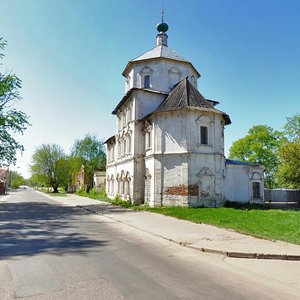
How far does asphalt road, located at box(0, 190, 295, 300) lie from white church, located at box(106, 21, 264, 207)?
12173 mm

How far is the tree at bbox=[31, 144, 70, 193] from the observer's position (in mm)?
62688

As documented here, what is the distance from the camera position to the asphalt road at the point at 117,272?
523 cm

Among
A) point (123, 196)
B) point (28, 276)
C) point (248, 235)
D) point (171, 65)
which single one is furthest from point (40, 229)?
point (171, 65)

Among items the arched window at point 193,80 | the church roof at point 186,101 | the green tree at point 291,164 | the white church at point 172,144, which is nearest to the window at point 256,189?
the white church at point 172,144

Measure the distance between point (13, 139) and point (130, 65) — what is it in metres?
13.6

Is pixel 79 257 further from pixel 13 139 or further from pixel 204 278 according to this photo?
pixel 13 139

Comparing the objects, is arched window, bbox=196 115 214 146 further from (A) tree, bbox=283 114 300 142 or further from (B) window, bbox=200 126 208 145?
(A) tree, bbox=283 114 300 142

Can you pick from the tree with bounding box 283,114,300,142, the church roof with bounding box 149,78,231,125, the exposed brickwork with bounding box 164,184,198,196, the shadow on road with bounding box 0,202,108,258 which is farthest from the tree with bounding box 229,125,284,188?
the shadow on road with bounding box 0,202,108,258

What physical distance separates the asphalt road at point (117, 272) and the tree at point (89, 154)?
57881mm

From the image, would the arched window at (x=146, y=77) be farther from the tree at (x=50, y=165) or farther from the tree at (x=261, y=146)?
the tree at (x=50, y=165)

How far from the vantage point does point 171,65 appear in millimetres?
27781

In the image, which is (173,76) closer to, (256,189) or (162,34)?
(162,34)

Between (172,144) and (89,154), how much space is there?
4864 centimetres

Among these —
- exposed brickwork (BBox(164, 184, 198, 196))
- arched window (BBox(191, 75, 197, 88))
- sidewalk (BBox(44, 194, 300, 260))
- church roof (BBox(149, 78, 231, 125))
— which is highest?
arched window (BBox(191, 75, 197, 88))
